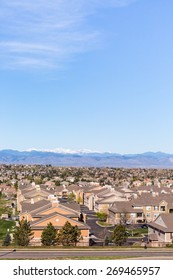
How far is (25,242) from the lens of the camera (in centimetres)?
4691

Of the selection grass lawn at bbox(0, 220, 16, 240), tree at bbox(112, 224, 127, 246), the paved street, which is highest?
the paved street

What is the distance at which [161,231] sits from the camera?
56.3m

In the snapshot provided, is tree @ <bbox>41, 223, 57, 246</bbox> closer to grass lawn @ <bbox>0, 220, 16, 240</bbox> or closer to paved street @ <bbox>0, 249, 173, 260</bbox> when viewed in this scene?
paved street @ <bbox>0, 249, 173, 260</bbox>

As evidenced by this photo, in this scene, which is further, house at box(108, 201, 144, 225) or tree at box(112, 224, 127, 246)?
house at box(108, 201, 144, 225)

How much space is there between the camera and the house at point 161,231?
55.0m

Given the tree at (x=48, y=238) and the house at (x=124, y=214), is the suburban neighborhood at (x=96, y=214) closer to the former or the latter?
the house at (x=124, y=214)

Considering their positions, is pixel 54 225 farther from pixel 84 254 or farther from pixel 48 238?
pixel 84 254

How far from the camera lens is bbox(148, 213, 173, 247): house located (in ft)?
181

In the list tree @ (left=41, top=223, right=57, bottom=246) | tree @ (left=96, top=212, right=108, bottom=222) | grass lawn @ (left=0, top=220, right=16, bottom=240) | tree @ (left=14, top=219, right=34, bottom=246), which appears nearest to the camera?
tree @ (left=14, top=219, right=34, bottom=246)

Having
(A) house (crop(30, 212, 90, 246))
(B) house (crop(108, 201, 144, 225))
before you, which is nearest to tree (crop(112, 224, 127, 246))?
(A) house (crop(30, 212, 90, 246))

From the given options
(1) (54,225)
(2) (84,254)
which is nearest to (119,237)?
(1) (54,225)

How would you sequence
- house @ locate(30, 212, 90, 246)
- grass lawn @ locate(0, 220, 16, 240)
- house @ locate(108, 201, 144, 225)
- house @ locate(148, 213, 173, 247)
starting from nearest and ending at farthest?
house @ locate(30, 212, 90, 246), house @ locate(148, 213, 173, 247), grass lawn @ locate(0, 220, 16, 240), house @ locate(108, 201, 144, 225)
